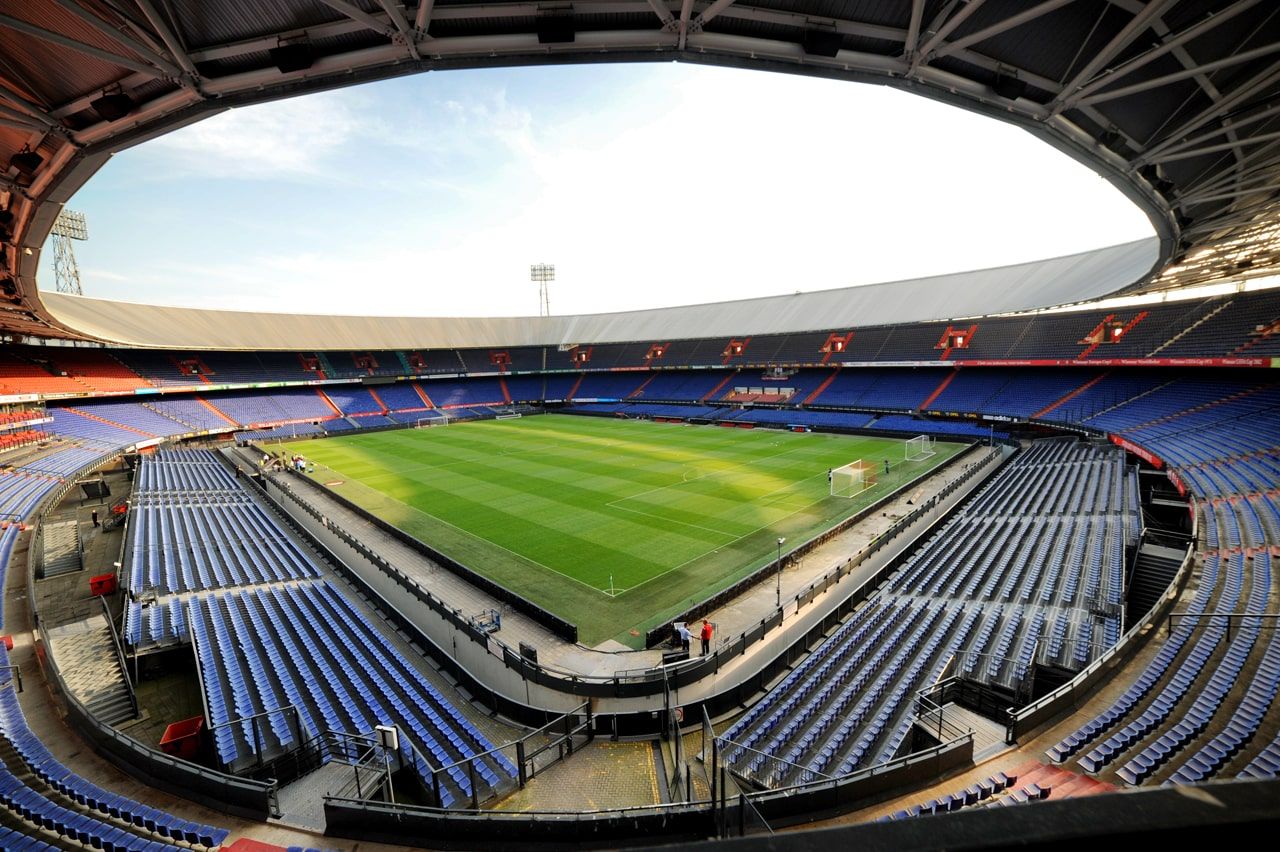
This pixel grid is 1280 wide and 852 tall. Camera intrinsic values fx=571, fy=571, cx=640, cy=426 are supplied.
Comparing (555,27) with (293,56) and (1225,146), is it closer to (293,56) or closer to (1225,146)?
(293,56)

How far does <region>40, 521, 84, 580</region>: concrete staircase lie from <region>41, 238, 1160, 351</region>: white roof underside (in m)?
16.7

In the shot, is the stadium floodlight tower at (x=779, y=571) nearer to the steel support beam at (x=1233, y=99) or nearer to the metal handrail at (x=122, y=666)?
the steel support beam at (x=1233, y=99)

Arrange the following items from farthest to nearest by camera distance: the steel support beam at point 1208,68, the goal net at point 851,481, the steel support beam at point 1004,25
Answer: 1. the goal net at point 851,481
2. the steel support beam at point 1208,68
3. the steel support beam at point 1004,25

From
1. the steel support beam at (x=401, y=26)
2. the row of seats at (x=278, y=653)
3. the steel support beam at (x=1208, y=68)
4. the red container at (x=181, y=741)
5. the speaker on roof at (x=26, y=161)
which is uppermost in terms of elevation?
the steel support beam at (x=401, y=26)

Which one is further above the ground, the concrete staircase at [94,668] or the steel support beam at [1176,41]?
the steel support beam at [1176,41]

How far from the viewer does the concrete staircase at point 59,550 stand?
70.2 feet

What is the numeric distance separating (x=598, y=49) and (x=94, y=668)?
1852 cm

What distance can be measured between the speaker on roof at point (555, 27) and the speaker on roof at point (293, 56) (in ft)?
11.5

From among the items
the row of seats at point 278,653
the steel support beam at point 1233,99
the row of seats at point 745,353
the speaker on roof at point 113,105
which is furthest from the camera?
the row of seats at point 745,353

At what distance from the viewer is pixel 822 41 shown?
9023 mm

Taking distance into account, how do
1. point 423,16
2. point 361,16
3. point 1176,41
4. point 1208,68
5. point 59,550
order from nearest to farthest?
1. point 361,16
2. point 423,16
3. point 1176,41
4. point 1208,68
5. point 59,550

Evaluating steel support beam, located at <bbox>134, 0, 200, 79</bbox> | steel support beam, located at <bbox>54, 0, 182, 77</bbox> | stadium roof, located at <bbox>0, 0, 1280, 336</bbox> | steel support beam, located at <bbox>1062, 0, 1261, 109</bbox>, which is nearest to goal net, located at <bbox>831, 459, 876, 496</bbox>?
stadium roof, located at <bbox>0, 0, 1280, 336</bbox>

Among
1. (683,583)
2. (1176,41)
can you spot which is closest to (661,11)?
(1176,41)

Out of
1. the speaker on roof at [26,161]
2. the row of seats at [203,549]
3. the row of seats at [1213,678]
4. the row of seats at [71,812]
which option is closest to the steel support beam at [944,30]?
the row of seats at [1213,678]
